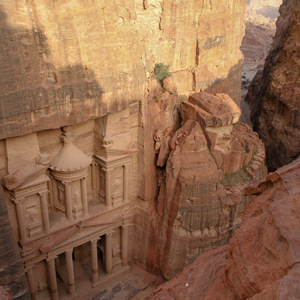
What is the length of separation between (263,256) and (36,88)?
768 cm

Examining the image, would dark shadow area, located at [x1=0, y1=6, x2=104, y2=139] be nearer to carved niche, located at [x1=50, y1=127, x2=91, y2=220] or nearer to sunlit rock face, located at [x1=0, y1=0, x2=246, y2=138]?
sunlit rock face, located at [x1=0, y1=0, x2=246, y2=138]

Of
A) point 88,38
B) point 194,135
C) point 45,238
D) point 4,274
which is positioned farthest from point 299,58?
point 4,274

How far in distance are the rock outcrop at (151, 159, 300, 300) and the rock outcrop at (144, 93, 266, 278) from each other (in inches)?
274

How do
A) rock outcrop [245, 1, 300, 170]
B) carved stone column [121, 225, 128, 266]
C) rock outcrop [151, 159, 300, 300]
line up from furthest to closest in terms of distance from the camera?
rock outcrop [245, 1, 300, 170] < carved stone column [121, 225, 128, 266] < rock outcrop [151, 159, 300, 300]

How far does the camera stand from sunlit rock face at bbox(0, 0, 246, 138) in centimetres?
920

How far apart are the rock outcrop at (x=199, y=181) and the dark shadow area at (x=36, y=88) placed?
132 inches

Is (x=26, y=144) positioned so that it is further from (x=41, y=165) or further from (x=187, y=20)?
(x=187, y=20)

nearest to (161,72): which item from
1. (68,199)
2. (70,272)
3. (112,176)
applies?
(112,176)

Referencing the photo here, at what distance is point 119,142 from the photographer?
12188 millimetres

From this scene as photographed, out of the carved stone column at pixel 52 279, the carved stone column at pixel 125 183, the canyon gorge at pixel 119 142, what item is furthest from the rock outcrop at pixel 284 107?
the carved stone column at pixel 52 279

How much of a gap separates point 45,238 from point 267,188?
8316mm

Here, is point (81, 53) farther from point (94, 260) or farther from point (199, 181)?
point (94, 260)

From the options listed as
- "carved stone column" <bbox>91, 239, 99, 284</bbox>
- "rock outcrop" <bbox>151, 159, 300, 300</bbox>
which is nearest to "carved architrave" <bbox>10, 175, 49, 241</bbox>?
"carved stone column" <bbox>91, 239, 99, 284</bbox>

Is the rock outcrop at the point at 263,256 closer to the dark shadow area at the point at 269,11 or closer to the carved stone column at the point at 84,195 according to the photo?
the carved stone column at the point at 84,195
